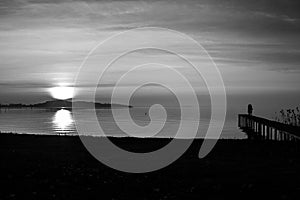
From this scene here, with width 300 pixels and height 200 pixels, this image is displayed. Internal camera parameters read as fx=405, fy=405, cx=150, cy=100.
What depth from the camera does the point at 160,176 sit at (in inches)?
457

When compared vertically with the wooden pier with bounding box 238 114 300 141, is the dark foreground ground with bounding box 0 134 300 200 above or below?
below

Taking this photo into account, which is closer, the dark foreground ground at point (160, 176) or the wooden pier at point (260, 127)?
the dark foreground ground at point (160, 176)

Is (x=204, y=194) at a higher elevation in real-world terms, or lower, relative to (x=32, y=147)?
lower

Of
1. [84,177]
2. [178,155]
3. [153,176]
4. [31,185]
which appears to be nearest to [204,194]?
[153,176]

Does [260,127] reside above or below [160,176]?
above

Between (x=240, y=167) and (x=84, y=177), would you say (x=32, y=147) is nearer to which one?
(x=84, y=177)

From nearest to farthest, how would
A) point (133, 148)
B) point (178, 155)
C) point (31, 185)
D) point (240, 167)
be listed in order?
point (31, 185), point (240, 167), point (178, 155), point (133, 148)

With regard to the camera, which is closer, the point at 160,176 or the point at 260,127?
the point at 160,176

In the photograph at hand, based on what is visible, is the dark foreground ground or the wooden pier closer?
the dark foreground ground

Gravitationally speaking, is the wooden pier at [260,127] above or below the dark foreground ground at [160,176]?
above

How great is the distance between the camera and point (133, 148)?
721 inches

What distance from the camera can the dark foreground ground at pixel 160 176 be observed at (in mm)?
9492

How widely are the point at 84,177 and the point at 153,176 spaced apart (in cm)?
196

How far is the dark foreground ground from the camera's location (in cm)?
949
